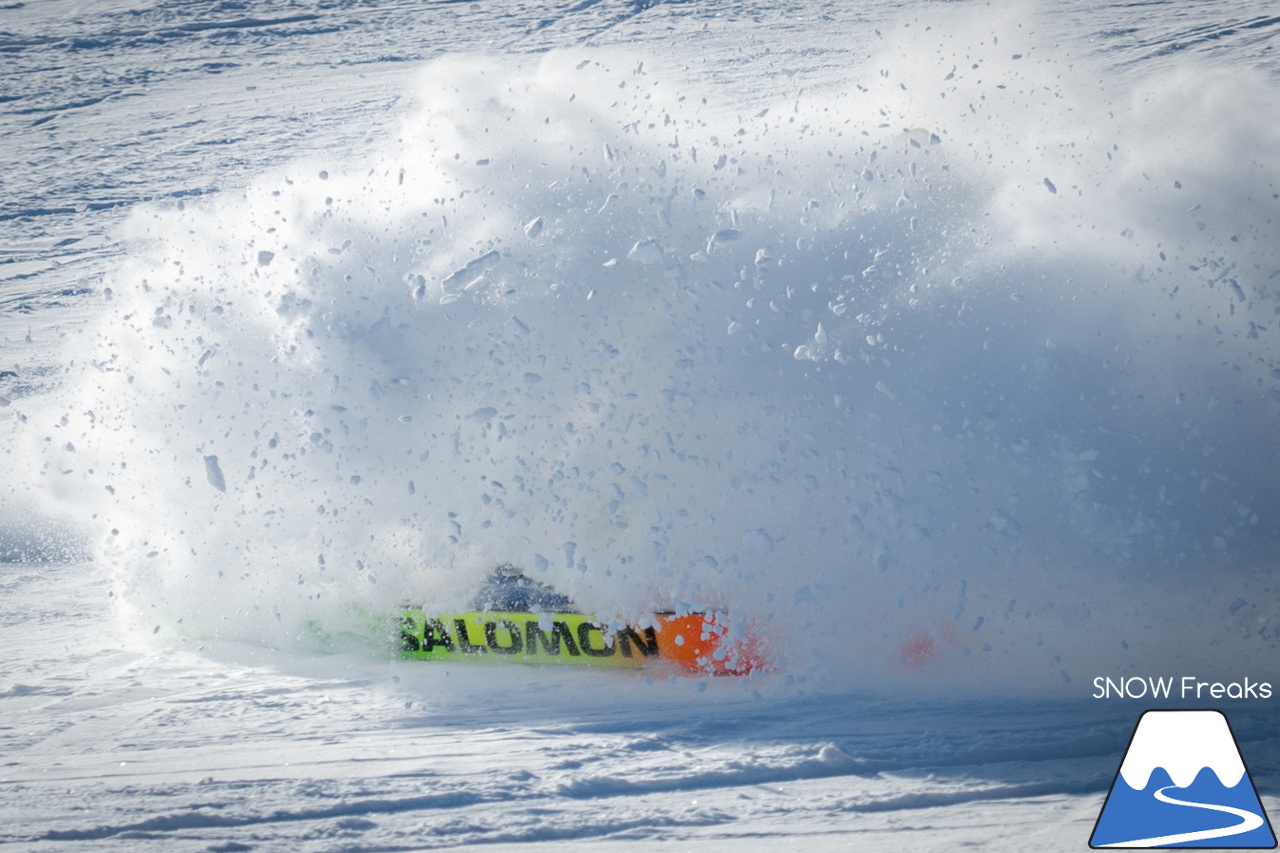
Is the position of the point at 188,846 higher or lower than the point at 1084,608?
higher

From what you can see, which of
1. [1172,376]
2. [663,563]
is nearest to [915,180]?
[1172,376]

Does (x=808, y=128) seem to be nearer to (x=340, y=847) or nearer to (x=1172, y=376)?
(x=1172, y=376)

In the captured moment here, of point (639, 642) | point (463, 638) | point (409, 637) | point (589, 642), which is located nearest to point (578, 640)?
point (589, 642)

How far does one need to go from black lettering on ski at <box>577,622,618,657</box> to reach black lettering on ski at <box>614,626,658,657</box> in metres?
0.04

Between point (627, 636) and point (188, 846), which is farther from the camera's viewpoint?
point (627, 636)

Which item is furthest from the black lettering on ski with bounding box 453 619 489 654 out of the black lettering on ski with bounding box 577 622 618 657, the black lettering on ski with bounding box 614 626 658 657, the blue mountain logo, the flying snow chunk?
the blue mountain logo

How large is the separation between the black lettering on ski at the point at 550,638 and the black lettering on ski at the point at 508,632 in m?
0.04

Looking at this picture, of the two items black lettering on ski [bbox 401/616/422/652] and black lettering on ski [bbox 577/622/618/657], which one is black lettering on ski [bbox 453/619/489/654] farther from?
black lettering on ski [bbox 577/622/618/657]

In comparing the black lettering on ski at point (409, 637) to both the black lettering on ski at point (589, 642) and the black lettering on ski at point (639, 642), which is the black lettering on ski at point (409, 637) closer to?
the black lettering on ski at point (589, 642)

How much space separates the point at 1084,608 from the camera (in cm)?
423

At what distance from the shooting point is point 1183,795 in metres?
2.99

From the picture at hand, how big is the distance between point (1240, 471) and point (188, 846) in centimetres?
417

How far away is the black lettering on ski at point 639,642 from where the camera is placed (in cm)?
450

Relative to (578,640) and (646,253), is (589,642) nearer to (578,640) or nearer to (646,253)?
(578,640)
